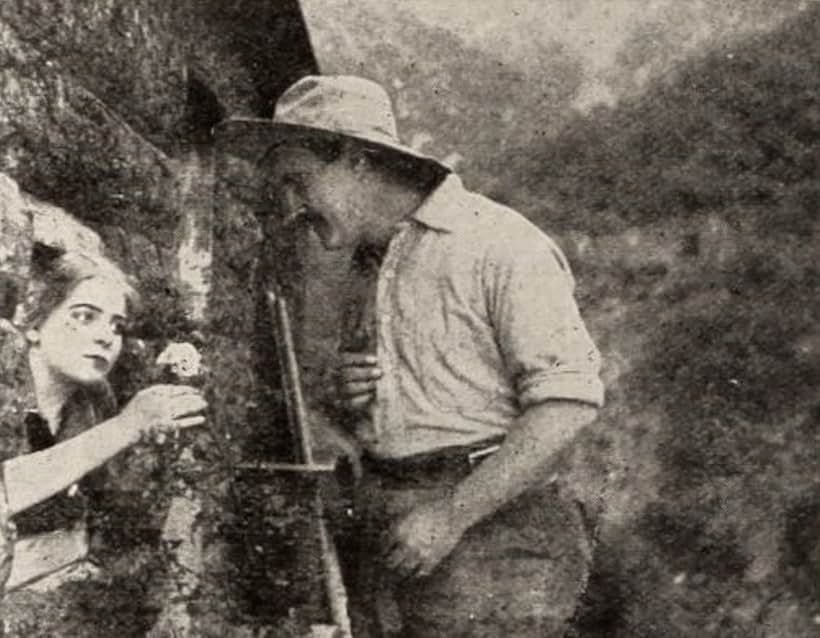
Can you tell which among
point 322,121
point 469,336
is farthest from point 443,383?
point 322,121

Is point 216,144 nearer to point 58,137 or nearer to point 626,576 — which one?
point 58,137

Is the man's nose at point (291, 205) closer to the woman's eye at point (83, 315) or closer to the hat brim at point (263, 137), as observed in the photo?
the hat brim at point (263, 137)

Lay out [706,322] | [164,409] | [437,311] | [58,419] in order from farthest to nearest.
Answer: [706,322] < [437,311] < [164,409] < [58,419]

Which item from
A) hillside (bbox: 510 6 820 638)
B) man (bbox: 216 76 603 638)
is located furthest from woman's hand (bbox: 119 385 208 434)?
hillside (bbox: 510 6 820 638)

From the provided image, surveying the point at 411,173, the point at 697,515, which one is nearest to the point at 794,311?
the point at 697,515

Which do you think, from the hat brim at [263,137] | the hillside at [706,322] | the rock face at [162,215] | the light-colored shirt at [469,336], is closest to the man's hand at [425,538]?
the light-colored shirt at [469,336]

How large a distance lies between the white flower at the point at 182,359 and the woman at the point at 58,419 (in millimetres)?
125

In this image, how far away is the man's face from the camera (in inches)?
92.1

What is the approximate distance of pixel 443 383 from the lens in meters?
2.23

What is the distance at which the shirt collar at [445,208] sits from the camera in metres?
2.31

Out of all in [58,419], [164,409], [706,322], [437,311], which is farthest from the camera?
[706,322]

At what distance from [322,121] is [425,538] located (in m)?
0.84

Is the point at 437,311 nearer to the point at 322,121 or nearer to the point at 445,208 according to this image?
the point at 445,208

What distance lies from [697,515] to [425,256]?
0.76 metres
